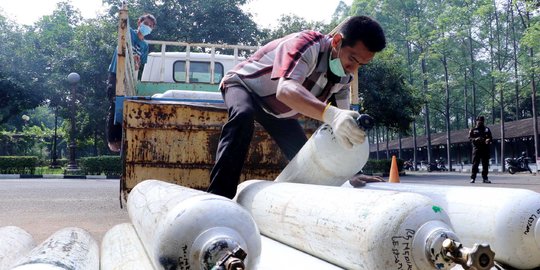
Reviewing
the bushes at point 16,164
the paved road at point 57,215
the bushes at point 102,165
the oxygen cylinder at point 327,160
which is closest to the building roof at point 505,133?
the bushes at point 102,165

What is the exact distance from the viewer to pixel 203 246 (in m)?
1.77

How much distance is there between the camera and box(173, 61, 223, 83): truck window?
28.0 ft

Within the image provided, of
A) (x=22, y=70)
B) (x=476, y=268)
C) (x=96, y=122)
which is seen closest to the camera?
(x=476, y=268)

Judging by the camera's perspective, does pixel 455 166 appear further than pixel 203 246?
Yes

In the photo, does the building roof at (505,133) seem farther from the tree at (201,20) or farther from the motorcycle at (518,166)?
the tree at (201,20)

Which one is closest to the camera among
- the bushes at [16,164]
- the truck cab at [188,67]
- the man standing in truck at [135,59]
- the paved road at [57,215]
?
the paved road at [57,215]

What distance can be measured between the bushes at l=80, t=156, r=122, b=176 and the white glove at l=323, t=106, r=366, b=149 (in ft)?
67.1

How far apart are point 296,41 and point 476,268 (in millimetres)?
2250

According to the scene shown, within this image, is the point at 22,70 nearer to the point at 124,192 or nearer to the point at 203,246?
the point at 124,192

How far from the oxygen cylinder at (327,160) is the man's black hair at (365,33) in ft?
1.98

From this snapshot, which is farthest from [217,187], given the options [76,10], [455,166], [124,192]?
[76,10]

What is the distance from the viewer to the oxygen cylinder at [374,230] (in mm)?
1812

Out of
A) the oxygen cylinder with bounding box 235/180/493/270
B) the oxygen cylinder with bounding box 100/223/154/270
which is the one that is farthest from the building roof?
the oxygen cylinder with bounding box 235/180/493/270

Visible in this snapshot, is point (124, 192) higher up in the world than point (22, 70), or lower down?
lower down
